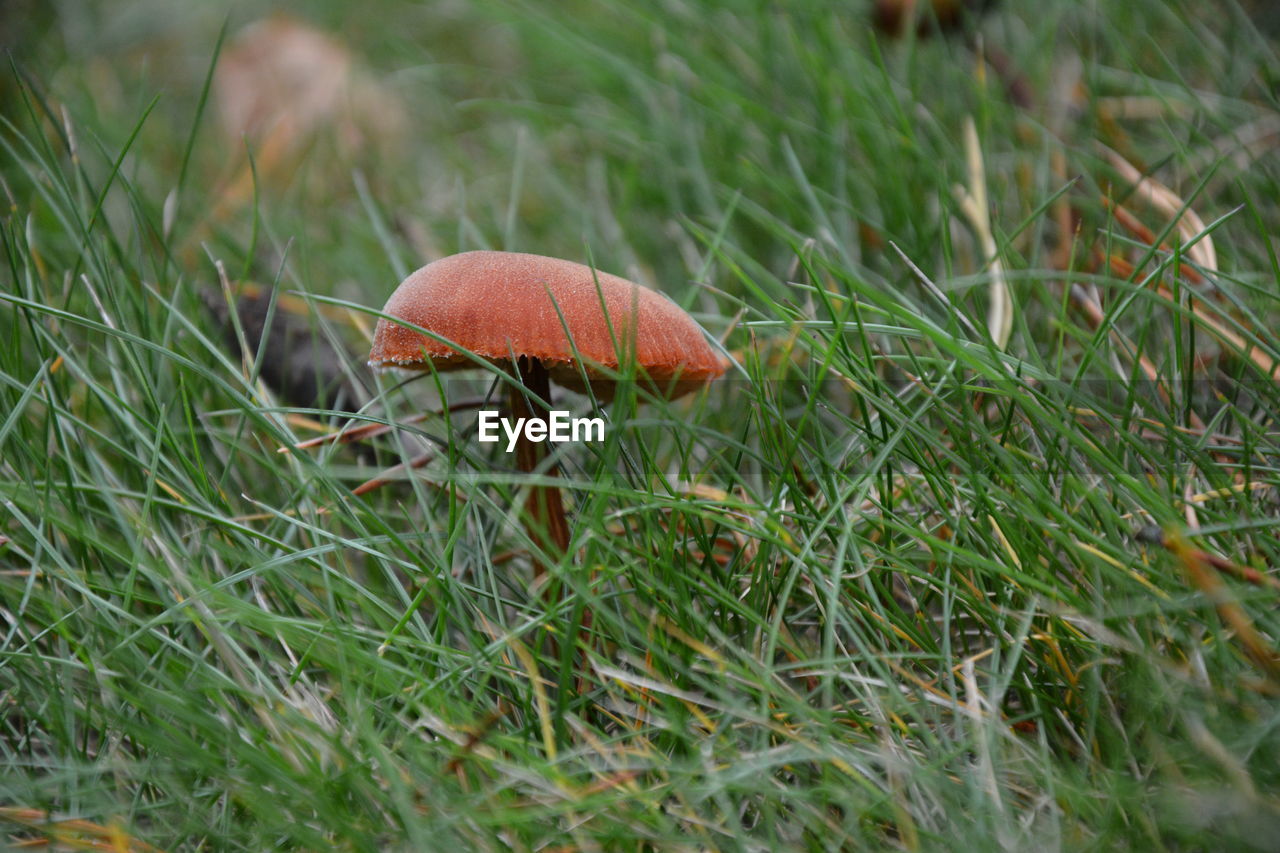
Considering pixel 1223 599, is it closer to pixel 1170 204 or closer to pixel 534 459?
pixel 534 459

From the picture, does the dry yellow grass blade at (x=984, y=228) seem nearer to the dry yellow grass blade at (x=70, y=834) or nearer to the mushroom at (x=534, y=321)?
the mushroom at (x=534, y=321)

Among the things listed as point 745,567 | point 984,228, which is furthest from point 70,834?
point 984,228

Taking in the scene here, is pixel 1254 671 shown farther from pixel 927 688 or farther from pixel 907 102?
pixel 907 102

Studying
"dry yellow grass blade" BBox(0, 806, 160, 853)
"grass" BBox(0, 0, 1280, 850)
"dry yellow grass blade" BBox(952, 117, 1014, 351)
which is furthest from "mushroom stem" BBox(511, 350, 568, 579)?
"dry yellow grass blade" BBox(952, 117, 1014, 351)

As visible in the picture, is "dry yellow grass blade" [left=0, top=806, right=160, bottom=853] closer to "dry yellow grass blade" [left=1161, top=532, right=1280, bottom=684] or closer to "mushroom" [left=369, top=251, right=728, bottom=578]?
"mushroom" [left=369, top=251, right=728, bottom=578]

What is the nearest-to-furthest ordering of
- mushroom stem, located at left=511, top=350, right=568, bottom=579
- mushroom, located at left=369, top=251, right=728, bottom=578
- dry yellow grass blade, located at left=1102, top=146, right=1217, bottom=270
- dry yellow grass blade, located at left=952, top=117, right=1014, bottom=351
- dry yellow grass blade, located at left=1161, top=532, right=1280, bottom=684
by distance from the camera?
dry yellow grass blade, located at left=1161, top=532, right=1280, bottom=684, mushroom, located at left=369, top=251, right=728, bottom=578, mushroom stem, located at left=511, top=350, right=568, bottom=579, dry yellow grass blade, located at left=952, top=117, right=1014, bottom=351, dry yellow grass blade, located at left=1102, top=146, right=1217, bottom=270

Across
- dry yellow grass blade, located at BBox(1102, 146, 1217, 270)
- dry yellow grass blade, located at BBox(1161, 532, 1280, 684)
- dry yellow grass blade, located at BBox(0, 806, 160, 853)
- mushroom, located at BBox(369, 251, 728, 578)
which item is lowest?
dry yellow grass blade, located at BBox(0, 806, 160, 853)
